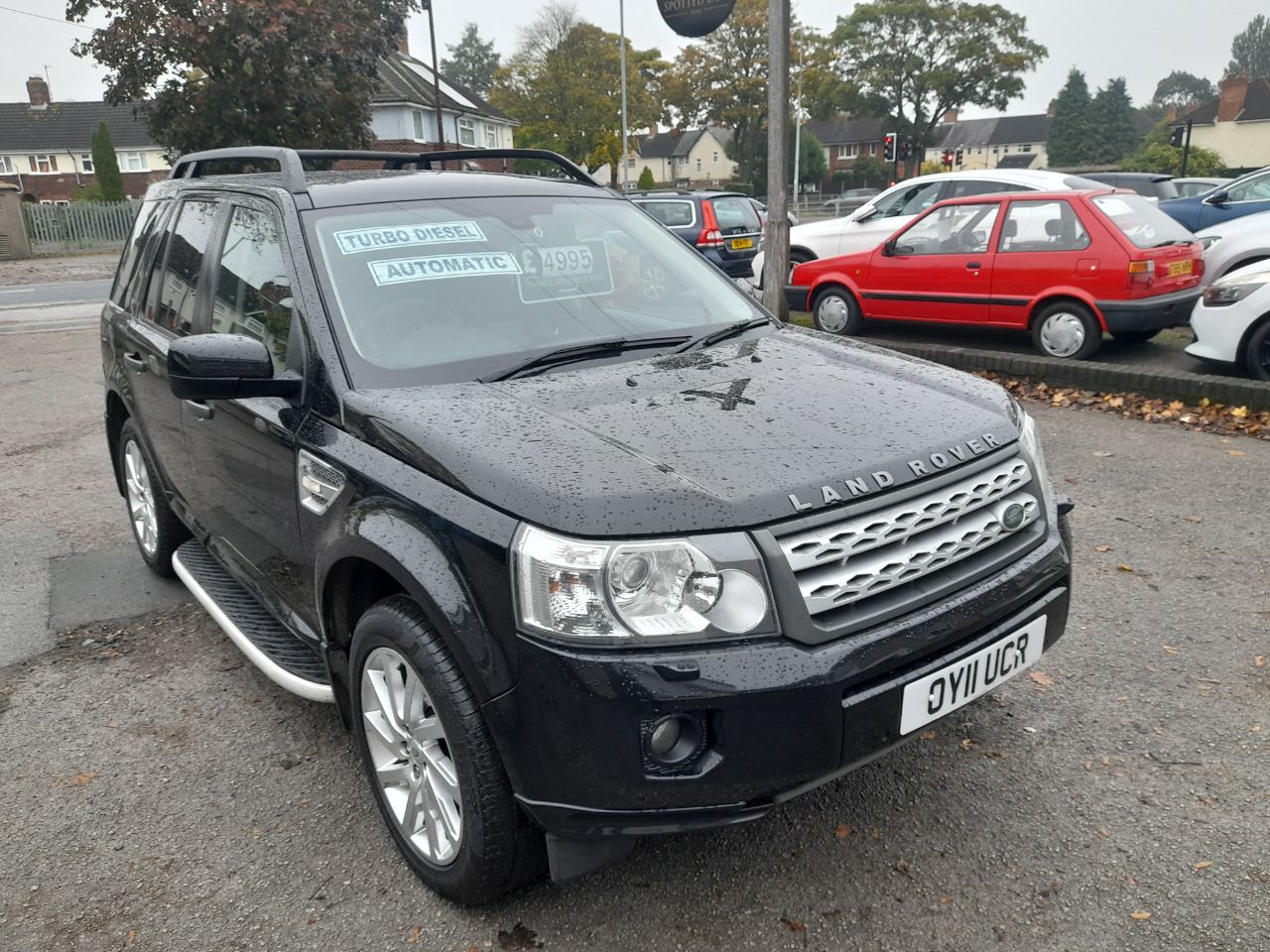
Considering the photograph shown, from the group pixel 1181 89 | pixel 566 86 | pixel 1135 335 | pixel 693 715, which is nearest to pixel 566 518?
pixel 693 715

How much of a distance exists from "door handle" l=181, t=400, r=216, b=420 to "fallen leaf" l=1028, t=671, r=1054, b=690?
3.08 meters

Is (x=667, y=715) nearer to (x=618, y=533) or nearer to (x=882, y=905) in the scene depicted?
(x=618, y=533)

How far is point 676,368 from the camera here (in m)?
3.01

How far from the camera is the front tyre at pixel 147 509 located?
15.0ft

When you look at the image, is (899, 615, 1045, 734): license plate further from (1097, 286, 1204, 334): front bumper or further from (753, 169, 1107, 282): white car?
A: (753, 169, 1107, 282): white car

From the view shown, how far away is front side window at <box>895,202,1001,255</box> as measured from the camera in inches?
375

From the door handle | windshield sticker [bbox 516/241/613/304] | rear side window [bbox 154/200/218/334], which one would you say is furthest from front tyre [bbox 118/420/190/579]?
windshield sticker [bbox 516/241/613/304]

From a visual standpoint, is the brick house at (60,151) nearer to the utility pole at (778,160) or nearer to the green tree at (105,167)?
the green tree at (105,167)

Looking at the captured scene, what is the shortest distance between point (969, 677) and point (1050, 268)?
24.9 feet

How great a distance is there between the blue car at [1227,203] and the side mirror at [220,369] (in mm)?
14368

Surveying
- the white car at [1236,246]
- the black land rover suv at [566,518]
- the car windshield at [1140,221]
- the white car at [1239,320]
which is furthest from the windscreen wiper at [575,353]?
the white car at [1236,246]

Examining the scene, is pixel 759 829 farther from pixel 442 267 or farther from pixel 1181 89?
pixel 1181 89

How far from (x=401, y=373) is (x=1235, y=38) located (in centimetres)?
15518

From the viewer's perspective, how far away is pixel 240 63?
22.8m
